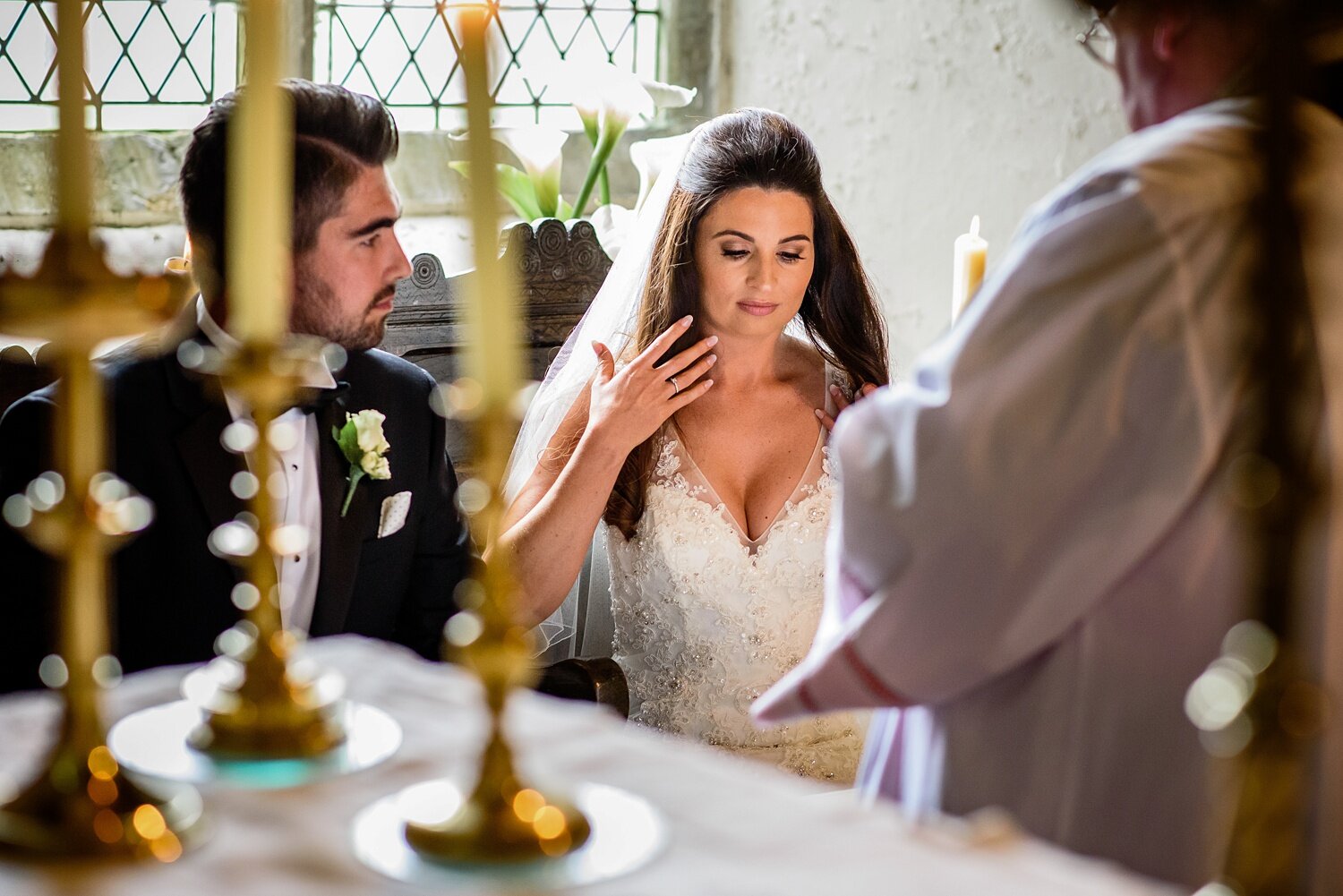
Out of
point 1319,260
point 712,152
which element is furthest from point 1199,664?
point 712,152

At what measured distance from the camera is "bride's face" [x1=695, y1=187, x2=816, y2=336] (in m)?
3.46

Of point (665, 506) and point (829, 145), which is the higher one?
point (829, 145)

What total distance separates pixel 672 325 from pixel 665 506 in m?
0.45

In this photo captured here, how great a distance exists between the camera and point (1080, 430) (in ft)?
5.20

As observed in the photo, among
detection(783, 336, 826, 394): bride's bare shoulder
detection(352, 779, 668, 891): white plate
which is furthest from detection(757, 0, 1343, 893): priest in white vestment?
detection(783, 336, 826, 394): bride's bare shoulder

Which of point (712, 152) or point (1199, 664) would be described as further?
point (712, 152)

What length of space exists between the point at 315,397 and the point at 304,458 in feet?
0.62

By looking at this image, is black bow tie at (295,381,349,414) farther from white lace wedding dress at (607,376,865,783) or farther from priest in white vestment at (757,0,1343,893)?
priest in white vestment at (757,0,1343,893)

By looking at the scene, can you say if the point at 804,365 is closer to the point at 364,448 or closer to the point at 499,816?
the point at 364,448

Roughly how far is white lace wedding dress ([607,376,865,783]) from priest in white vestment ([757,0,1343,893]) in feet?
5.87

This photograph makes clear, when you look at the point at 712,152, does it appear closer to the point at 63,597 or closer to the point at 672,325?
the point at 672,325

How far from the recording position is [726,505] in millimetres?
3578

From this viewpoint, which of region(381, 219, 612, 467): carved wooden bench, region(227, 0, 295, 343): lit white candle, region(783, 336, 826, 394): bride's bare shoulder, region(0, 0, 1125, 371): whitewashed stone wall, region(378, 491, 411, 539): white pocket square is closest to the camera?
region(227, 0, 295, 343): lit white candle

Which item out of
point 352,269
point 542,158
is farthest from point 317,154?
point 542,158
